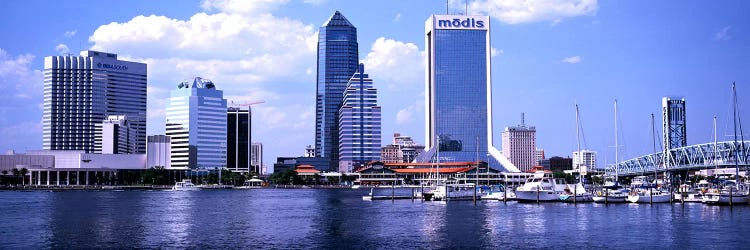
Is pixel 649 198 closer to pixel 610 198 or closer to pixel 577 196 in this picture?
pixel 610 198

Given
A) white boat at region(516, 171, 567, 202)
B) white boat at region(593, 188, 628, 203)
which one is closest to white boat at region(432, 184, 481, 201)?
white boat at region(516, 171, 567, 202)

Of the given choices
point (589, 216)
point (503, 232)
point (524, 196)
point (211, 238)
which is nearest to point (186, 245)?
point (211, 238)

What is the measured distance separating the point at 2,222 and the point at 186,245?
1600 inches

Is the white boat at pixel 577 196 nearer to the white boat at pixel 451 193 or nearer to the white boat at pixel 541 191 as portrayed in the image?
the white boat at pixel 541 191

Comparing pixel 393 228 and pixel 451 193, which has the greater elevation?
pixel 451 193

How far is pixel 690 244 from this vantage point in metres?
70.4

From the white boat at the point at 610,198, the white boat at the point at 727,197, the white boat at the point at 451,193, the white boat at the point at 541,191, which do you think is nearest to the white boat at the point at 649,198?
the white boat at the point at 610,198

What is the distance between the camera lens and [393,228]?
3477 inches

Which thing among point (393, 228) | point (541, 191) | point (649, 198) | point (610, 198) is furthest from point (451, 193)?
point (393, 228)

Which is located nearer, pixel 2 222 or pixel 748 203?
pixel 2 222

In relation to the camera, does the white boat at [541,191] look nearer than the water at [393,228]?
No

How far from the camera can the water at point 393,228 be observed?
72500 mm

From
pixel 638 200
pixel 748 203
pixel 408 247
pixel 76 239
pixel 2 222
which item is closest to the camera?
pixel 408 247

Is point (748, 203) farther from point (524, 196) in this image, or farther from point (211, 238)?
point (211, 238)
